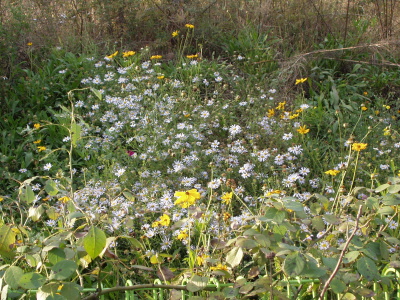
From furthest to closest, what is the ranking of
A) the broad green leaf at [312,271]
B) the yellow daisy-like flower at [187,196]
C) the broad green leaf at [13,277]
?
1. the yellow daisy-like flower at [187,196]
2. the broad green leaf at [312,271]
3. the broad green leaf at [13,277]

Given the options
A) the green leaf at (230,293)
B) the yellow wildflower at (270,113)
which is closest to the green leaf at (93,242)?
the green leaf at (230,293)

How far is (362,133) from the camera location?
13.2 feet

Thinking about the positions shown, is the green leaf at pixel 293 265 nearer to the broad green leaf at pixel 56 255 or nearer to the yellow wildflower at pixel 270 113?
the broad green leaf at pixel 56 255

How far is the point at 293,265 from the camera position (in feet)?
4.30

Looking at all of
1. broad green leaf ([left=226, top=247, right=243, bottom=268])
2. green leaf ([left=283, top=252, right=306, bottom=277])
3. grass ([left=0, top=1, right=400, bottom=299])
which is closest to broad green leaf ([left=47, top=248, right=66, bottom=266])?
grass ([left=0, top=1, right=400, bottom=299])

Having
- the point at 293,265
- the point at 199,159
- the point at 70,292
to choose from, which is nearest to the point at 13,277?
the point at 70,292

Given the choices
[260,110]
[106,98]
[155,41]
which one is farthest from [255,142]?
[155,41]

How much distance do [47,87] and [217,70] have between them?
1609 mm

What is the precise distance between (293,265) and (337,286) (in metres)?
0.25

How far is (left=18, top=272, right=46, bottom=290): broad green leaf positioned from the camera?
4.21 feet

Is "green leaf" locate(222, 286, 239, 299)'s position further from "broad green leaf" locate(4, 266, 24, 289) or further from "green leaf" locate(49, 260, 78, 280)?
"broad green leaf" locate(4, 266, 24, 289)

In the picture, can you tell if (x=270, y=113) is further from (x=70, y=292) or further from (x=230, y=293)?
(x=70, y=292)

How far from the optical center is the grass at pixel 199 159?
6.10 feet

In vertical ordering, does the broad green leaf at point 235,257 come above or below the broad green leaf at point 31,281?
below
